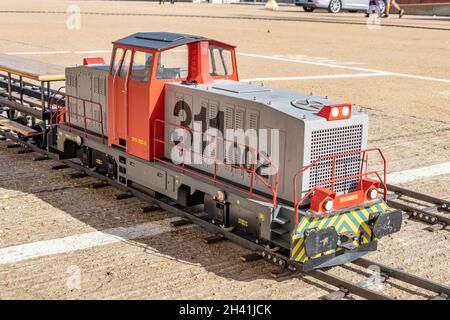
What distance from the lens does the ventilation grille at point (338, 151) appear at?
27.1 feet

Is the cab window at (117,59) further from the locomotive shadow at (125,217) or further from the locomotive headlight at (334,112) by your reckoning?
the locomotive headlight at (334,112)

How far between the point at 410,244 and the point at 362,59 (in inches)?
947

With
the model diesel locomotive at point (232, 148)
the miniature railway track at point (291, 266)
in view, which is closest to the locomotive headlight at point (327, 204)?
the model diesel locomotive at point (232, 148)

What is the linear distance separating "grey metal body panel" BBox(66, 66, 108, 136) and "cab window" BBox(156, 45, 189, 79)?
5.60 ft

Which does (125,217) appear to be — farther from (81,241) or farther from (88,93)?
(88,93)

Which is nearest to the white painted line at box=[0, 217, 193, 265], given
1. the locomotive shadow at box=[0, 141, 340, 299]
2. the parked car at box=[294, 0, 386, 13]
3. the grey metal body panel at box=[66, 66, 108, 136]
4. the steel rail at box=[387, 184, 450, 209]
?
the locomotive shadow at box=[0, 141, 340, 299]

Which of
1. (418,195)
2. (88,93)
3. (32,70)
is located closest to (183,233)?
(88,93)

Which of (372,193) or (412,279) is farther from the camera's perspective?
(372,193)

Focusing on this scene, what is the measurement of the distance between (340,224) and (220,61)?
152 inches

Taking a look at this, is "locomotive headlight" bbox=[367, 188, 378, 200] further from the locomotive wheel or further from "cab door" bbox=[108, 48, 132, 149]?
the locomotive wheel

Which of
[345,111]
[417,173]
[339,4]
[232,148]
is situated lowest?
[417,173]

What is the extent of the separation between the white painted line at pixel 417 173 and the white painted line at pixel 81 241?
5111 mm

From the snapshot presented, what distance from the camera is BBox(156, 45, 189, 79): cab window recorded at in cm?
987

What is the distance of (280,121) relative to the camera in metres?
8.33
